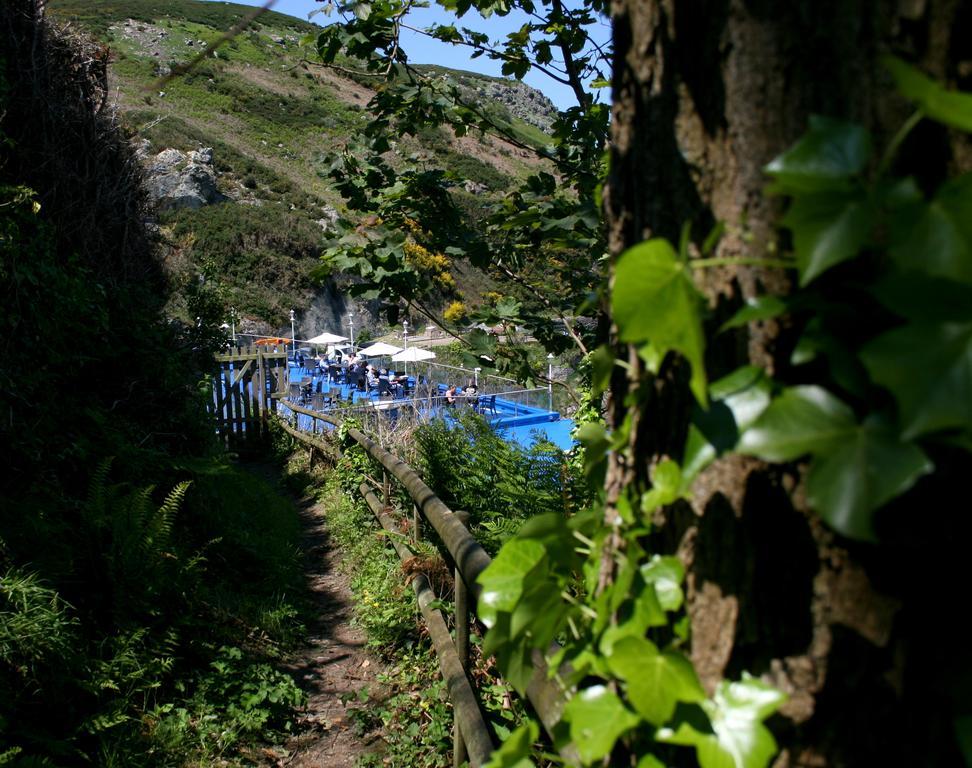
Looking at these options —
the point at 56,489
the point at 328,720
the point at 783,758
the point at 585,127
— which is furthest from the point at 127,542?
the point at 783,758

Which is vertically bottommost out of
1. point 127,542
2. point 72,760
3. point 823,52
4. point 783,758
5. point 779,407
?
point 72,760

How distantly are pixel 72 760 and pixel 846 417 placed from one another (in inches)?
131

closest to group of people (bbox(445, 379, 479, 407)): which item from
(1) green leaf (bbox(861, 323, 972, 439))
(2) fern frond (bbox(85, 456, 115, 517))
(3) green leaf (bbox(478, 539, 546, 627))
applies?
(2) fern frond (bbox(85, 456, 115, 517))

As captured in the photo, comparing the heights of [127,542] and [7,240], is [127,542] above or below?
below

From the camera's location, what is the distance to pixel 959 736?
594 mm

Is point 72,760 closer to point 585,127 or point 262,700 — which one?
point 262,700

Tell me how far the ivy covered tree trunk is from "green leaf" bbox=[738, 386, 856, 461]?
0.08 m

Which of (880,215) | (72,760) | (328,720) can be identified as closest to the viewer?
(880,215)

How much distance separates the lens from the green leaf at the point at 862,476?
0.54 metres

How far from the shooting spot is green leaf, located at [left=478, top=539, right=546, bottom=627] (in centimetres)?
98

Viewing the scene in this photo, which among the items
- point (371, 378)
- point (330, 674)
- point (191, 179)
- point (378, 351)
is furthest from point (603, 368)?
point (191, 179)

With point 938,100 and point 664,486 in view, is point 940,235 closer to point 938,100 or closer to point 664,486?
point 938,100

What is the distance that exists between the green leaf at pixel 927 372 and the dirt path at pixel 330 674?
11.0 ft

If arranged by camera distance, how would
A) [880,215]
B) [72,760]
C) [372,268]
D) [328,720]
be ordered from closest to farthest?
[880,215] → [72,760] → [372,268] → [328,720]
